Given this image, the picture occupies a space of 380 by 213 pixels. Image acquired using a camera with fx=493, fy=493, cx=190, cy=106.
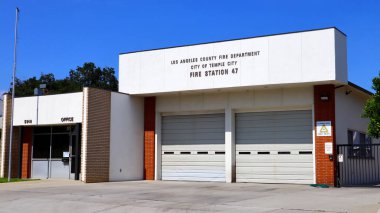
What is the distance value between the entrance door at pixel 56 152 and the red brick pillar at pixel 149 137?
11.8ft

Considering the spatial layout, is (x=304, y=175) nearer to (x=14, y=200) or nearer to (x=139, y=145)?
(x=139, y=145)

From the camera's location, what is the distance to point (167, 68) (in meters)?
24.1

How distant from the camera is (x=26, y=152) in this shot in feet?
85.9

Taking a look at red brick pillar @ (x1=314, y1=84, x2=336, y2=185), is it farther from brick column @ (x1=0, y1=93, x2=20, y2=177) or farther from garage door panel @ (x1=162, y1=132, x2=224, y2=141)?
brick column @ (x1=0, y1=93, x2=20, y2=177)

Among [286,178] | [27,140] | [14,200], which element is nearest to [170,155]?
[286,178]

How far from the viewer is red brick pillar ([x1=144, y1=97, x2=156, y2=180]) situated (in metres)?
25.3

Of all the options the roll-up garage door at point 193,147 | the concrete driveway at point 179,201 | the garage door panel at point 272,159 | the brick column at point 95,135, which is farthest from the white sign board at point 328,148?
the brick column at point 95,135

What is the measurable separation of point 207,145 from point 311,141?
5.11m

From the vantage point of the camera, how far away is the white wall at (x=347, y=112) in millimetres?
21969

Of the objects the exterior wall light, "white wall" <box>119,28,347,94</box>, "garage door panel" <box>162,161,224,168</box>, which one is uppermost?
"white wall" <box>119,28,347,94</box>

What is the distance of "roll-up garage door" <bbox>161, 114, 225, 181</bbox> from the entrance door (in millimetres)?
4499

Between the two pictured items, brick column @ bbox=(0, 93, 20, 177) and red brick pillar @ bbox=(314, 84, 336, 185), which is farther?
brick column @ bbox=(0, 93, 20, 177)

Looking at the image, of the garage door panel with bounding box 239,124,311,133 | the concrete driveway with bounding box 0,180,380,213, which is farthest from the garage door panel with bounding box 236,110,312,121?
the concrete driveway with bounding box 0,180,380,213

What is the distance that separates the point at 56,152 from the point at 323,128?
1321 centimetres
